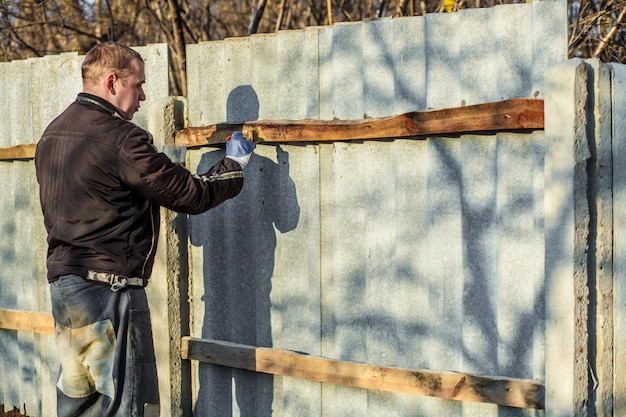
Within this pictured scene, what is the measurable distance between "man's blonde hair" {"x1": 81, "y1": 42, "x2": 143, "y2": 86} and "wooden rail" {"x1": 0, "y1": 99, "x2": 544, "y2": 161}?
815 mm

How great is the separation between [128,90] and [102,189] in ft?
1.60

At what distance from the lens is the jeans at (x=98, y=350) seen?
12.8 ft

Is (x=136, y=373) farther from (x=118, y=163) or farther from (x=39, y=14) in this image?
(x=39, y=14)

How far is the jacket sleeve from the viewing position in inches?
152

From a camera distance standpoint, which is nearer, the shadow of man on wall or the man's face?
the man's face

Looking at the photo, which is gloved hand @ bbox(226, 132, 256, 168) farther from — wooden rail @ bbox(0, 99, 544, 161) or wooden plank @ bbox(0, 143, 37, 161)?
wooden plank @ bbox(0, 143, 37, 161)

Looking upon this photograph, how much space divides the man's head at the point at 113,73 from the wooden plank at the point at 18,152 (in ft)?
6.49

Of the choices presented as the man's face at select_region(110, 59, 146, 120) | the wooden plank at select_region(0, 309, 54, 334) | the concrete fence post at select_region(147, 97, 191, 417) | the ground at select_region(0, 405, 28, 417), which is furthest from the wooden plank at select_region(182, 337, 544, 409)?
the ground at select_region(0, 405, 28, 417)

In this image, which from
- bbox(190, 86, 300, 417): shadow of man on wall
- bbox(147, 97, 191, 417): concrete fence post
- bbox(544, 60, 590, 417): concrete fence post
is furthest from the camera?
bbox(147, 97, 191, 417): concrete fence post

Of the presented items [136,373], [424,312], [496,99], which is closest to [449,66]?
[496,99]

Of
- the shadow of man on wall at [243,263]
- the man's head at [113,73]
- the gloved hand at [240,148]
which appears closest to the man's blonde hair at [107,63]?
the man's head at [113,73]

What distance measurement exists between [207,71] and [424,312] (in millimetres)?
1859

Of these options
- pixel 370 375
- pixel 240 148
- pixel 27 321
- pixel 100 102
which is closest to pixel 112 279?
pixel 100 102

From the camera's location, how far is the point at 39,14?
41.8 ft
